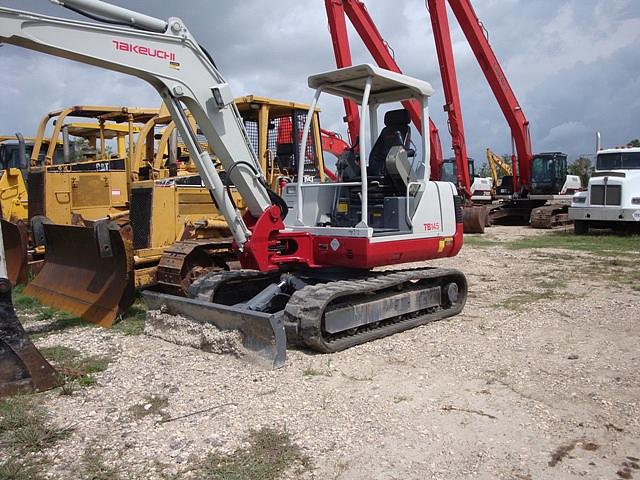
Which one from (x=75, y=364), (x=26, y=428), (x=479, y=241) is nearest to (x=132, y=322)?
(x=75, y=364)

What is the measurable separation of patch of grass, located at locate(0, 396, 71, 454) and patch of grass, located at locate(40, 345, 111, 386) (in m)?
0.35

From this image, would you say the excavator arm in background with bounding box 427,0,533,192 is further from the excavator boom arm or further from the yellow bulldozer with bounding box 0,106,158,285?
the excavator boom arm

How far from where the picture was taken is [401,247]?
6.48m

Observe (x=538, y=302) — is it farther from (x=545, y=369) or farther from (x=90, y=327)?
(x=90, y=327)

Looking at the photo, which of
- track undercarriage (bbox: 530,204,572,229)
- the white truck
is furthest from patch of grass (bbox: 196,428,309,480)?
track undercarriage (bbox: 530,204,572,229)

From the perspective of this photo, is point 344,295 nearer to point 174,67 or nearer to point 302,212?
point 302,212

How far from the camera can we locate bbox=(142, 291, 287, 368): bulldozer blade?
5.15 metres

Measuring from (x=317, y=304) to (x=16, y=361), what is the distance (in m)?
2.44

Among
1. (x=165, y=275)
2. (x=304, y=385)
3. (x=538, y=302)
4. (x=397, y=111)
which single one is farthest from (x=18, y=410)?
(x=538, y=302)

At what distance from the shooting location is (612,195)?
15711 mm

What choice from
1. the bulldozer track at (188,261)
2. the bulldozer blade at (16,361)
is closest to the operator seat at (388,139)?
the bulldozer track at (188,261)

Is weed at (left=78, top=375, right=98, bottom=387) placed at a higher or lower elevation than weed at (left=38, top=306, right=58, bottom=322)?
lower

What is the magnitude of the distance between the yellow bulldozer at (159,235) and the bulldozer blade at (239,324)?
38.0 inches

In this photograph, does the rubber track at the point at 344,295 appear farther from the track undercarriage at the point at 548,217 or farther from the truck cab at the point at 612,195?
the track undercarriage at the point at 548,217
